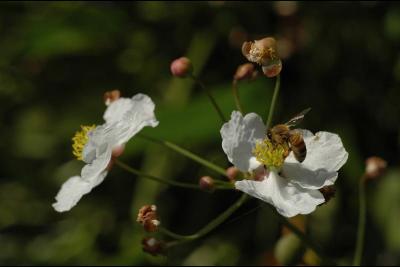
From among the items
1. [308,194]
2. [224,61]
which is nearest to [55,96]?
[224,61]

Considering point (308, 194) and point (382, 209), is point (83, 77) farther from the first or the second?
point (308, 194)

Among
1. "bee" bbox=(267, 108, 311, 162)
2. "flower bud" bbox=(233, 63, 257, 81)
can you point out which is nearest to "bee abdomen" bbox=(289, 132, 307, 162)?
"bee" bbox=(267, 108, 311, 162)

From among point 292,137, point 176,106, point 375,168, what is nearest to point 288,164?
point 292,137

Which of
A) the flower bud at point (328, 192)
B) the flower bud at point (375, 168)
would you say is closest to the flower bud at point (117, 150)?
the flower bud at point (328, 192)

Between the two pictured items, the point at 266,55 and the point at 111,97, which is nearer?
the point at 266,55

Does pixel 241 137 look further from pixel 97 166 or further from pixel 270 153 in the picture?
pixel 97 166

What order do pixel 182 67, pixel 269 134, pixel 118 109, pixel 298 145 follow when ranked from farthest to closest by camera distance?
pixel 118 109 < pixel 182 67 < pixel 269 134 < pixel 298 145

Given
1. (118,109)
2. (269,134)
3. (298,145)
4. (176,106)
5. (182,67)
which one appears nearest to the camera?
(298,145)
